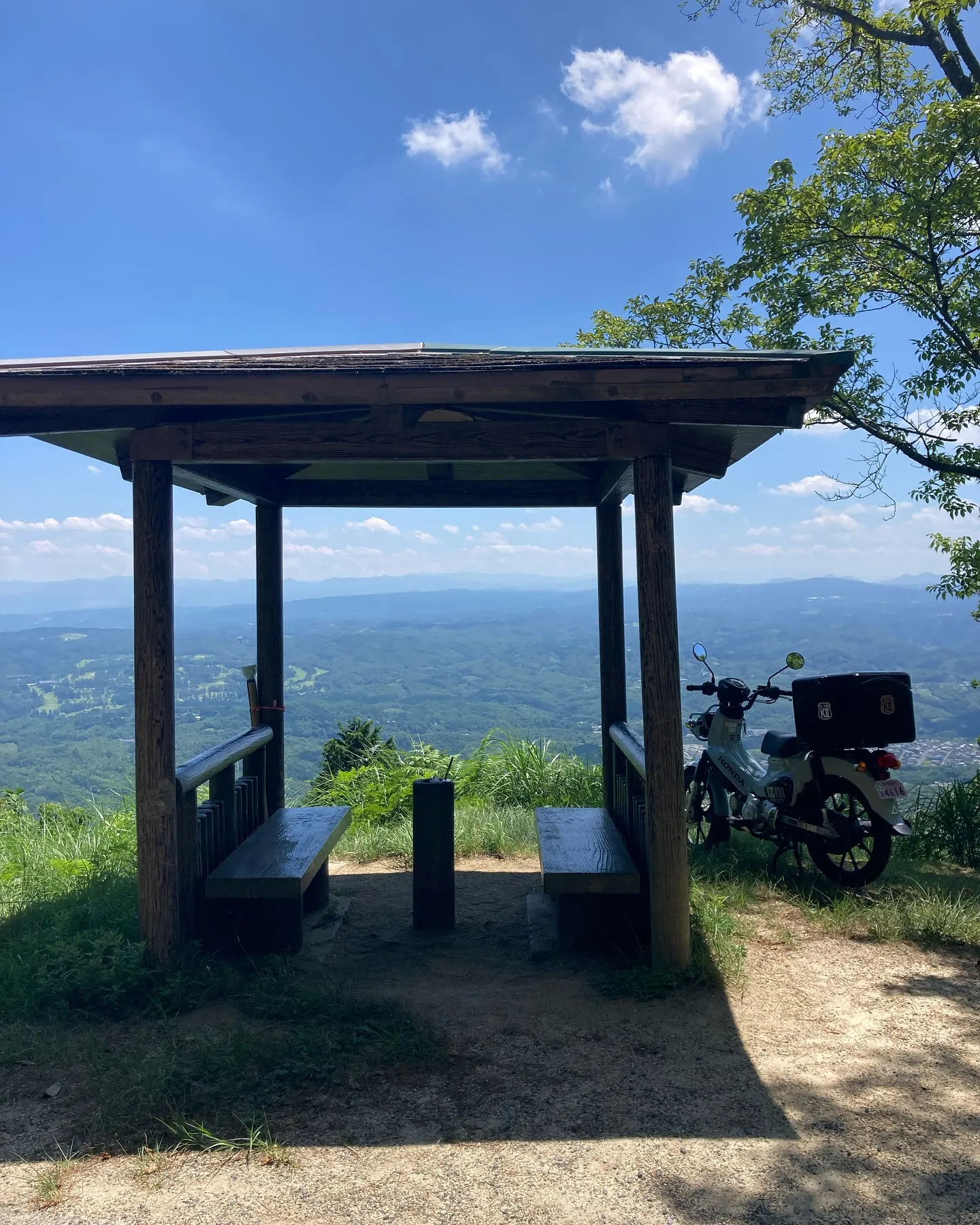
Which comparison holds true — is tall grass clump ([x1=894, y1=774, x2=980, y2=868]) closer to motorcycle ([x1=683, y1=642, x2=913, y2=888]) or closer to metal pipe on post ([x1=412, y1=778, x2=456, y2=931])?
motorcycle ([x1=683, y1=642, x2=913, y2=888])

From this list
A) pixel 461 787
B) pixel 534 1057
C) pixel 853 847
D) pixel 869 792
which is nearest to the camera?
pixel 534 1057

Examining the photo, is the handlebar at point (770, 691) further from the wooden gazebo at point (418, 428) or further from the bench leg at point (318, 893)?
the bench leg at point (318, 893)

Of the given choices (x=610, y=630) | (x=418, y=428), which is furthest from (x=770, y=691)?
(x=418, y=428)

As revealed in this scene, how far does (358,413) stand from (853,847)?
385 cm

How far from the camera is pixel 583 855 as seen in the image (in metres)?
4.88

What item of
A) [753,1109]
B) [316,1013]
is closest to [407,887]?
[316,1013]

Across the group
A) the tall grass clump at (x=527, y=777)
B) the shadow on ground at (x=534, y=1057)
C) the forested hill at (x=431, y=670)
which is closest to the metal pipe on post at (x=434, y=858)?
the shadow on ground at (x=534, y=1057)

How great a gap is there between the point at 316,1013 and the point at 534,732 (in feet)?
21.0

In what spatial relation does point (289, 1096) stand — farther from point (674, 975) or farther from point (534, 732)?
point (534, 732)

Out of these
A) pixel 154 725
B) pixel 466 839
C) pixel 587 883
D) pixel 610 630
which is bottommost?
pixel 466 839

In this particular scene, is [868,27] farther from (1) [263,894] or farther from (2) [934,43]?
(1) [263,894]

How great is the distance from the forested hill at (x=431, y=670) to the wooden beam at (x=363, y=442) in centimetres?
2859

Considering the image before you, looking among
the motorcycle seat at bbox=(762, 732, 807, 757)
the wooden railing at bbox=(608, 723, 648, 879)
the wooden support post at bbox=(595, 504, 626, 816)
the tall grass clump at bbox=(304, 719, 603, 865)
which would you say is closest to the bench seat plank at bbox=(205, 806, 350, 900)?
the tall grass clump at bbox=(304, 719, 603, 865)

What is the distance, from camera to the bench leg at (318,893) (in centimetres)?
573
